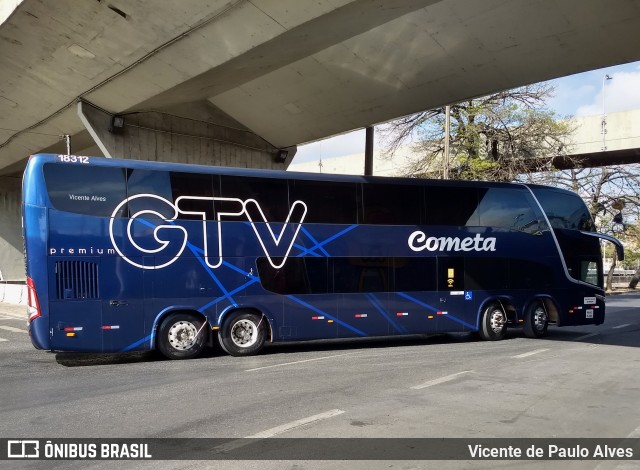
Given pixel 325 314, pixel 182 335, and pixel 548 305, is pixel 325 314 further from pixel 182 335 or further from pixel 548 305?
pixel 548 305

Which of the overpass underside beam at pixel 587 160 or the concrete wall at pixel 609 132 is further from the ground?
the concrete wall at pixel 609 132

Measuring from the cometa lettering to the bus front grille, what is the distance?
7110 mm

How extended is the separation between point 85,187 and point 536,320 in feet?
38.3

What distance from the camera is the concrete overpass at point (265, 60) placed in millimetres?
12289

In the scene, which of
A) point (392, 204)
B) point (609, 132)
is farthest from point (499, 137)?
point (392, 204)

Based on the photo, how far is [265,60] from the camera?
1426 cm

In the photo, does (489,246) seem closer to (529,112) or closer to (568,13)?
(568,13)

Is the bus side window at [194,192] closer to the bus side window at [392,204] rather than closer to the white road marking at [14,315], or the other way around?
the bus side window at [392,204]

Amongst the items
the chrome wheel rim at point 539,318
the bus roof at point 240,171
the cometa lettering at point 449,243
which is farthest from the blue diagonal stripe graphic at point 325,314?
the chrome wheel rim at point 539,318

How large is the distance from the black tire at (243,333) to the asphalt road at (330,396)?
0.25 meters

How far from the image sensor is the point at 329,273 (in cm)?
1293

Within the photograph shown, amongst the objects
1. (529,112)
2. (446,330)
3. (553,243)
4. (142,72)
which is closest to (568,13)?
(553,243)

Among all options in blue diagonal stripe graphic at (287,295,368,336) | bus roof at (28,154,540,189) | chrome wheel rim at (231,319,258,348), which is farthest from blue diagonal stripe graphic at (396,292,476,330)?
chrome wheel rim at (231,319,258,348)

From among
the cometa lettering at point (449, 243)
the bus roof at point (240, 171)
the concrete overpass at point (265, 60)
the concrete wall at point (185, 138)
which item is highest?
the concrete overpass at point (265, 60)
